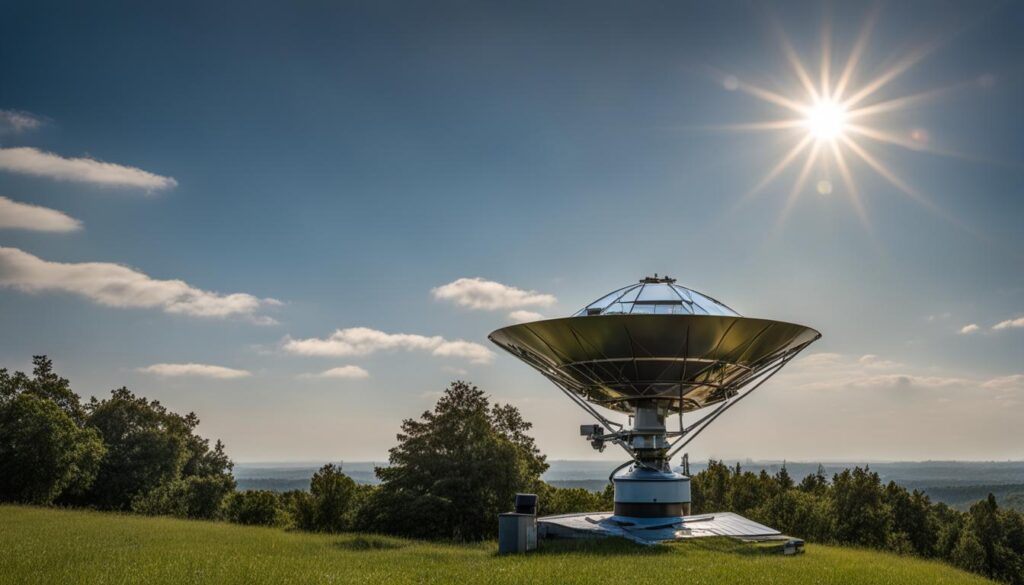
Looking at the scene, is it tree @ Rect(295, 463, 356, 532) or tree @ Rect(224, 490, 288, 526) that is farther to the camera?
tree @ Rect(224, 490, 288, 526)

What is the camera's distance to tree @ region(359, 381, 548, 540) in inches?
1330

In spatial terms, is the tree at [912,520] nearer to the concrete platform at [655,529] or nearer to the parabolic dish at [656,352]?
the concrete platform at [655,529]

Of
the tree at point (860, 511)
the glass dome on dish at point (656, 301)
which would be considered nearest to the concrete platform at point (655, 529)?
the glass dome on dish at point (656, 301)

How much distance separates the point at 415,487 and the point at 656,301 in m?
15.7

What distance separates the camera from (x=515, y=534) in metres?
22.9

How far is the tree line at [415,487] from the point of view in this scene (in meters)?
35.0

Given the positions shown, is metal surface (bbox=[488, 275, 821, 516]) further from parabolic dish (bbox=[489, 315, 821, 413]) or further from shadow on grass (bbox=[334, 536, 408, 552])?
shadow on grass (bbox=[334, 536, 408, 552])

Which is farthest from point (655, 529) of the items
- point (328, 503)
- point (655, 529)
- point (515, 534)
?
point (328, 503)

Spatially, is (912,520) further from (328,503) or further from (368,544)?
(368,544)

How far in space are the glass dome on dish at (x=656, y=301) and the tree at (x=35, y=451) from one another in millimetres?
33496

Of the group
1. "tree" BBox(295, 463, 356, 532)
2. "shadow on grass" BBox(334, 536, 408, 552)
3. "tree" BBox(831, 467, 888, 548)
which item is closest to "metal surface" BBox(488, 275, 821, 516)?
"shadow on grass" BBox(334, 536, 408, 552)

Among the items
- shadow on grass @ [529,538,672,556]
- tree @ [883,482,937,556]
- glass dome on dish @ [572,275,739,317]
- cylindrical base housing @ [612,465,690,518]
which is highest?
glass dome on dish @ [572,275,739,317]

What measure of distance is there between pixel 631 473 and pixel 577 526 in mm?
2987

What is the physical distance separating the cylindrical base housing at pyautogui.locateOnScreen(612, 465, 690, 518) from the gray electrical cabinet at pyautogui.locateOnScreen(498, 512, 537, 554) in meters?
4.39
